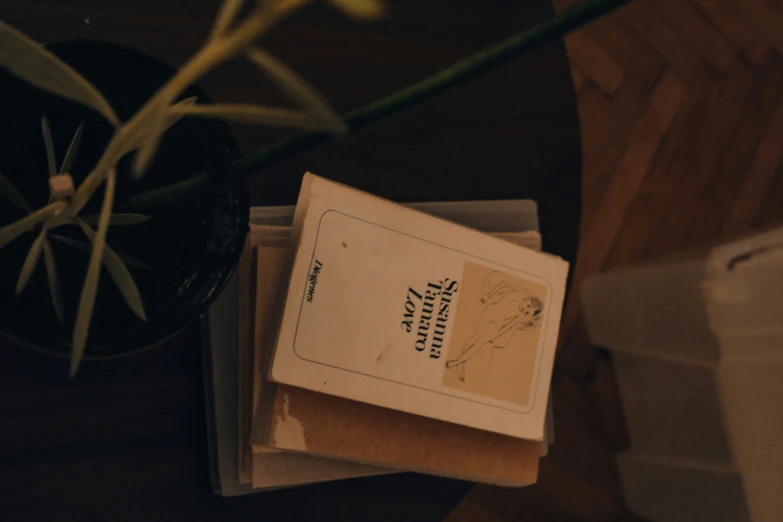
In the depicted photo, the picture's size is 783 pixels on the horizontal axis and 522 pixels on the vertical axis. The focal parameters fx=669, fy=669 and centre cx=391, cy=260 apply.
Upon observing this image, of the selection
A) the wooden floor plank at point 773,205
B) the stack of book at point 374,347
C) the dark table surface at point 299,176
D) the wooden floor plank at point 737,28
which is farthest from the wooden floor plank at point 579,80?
the stack of book at point 374,347

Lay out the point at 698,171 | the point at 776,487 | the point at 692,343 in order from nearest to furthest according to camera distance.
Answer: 1. the point at 776,487
2. the point at 692,343
3. the point at 698,171

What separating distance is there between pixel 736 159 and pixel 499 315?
0.94 m

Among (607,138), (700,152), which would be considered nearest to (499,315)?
(607,138)

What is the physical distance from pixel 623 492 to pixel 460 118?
820 millimetres

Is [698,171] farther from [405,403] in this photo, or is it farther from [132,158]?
[132,158]

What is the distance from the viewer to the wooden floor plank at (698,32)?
4.02 ft

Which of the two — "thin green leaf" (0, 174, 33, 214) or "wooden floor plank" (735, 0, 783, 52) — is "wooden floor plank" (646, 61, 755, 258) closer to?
"wooden floor plank" (735, 0, 783, 52)

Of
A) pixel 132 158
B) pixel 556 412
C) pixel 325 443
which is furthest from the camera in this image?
pixel 556 412

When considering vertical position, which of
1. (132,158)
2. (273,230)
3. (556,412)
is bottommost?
(556,412)

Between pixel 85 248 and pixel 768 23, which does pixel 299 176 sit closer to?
pixel 85 248

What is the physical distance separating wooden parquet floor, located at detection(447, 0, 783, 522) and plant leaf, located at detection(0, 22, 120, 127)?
3.16ft

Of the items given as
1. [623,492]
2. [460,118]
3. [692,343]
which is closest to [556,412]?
[623,492]

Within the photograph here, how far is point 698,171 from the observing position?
48.4 inches

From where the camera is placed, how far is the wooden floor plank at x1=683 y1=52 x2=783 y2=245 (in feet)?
4.02
